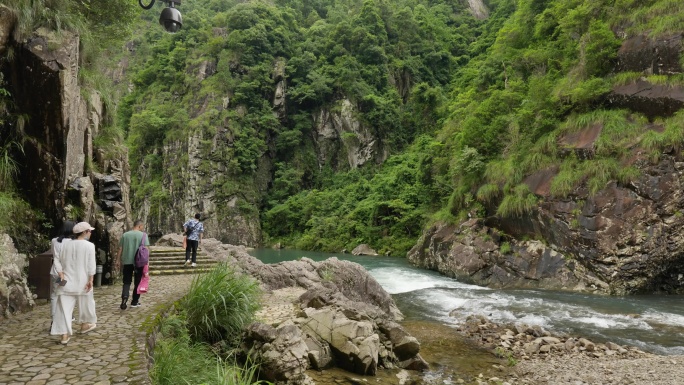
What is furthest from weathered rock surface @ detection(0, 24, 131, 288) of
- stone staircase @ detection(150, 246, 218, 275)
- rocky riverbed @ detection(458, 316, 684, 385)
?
rocky riverbed @ detection(458, 316, 684, 385)

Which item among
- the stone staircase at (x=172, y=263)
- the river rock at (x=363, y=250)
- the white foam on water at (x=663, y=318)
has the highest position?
the stone staircase at (x=172, y=263)

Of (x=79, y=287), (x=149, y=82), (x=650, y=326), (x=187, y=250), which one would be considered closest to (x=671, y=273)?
(x=650, y=326)

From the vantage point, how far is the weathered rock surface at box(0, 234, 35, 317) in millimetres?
5938

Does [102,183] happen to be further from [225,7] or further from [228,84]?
[225,7]

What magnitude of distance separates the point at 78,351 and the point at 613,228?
1620 cm

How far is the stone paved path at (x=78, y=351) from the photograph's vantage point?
3.87 m

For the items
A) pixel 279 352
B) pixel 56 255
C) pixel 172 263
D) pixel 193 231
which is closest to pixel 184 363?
pixel 279 352

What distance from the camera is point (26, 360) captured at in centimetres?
428

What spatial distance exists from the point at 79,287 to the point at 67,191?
4.24 metres

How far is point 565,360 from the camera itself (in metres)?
8.45

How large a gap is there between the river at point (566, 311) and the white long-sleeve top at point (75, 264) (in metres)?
9.26

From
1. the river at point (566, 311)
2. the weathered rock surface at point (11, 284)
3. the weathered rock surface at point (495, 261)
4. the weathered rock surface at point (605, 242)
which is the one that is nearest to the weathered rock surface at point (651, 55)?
the weathered rock surface at point (605, 242)

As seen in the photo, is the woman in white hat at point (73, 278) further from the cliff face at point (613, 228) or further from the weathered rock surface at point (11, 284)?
the cliff face at point (613, 228)

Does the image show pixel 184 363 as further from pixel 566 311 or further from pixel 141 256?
pixel 566 311
